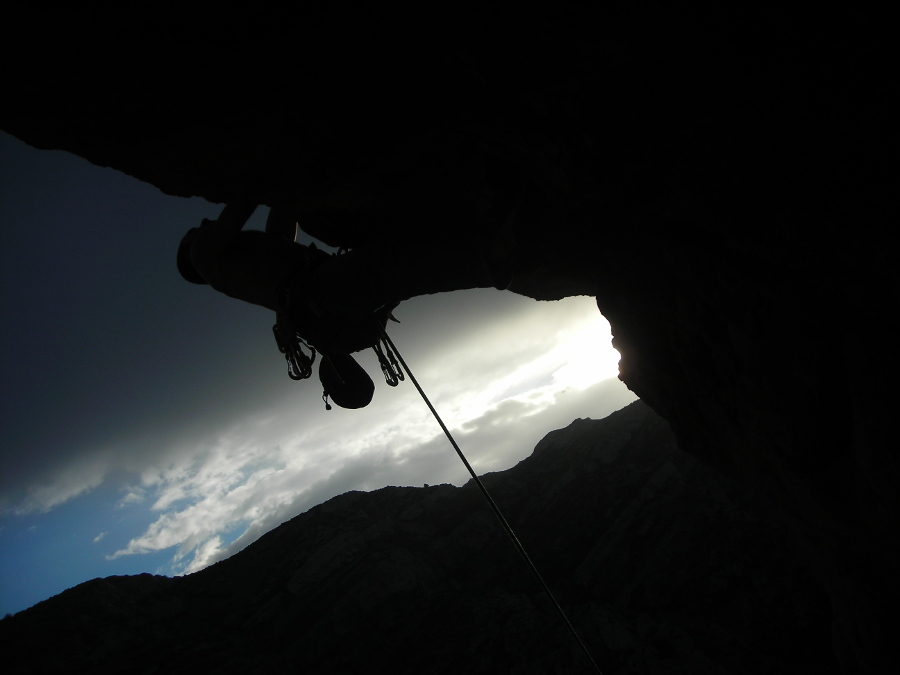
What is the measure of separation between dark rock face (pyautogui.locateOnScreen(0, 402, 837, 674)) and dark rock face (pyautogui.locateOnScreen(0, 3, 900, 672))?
8.14 m

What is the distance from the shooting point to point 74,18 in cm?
214

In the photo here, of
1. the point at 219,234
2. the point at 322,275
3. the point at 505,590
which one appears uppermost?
the point at 219,234

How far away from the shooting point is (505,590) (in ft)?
43.5

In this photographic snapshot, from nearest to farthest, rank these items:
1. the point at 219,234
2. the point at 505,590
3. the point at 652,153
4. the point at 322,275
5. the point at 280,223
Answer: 1. the point at 652,153
2. the point at 322,275
3. the point at 219,234
4. the point at 280,223
5. the point at 505,590

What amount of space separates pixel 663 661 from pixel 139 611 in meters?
17.9

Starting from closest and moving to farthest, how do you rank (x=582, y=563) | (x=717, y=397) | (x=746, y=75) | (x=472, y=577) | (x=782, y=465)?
(x=746, y=75) → (x=782, y=465) → (x=717, y=397) → (x=582, y=563) → (x=472, y=577)

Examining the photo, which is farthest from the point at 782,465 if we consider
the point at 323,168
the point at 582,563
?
the point at 582,563

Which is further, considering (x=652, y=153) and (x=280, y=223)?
(x=280, y=223)

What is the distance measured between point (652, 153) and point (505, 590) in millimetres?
14265

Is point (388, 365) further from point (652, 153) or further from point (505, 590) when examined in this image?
point (505, 590)

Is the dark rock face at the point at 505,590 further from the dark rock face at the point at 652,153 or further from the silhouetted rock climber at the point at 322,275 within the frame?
the silhouetted rock climber at the point at 322,275

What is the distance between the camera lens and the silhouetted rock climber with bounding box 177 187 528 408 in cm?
349

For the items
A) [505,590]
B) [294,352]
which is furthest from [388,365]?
[505,590]

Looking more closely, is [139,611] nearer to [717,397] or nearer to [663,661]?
[663,661]
